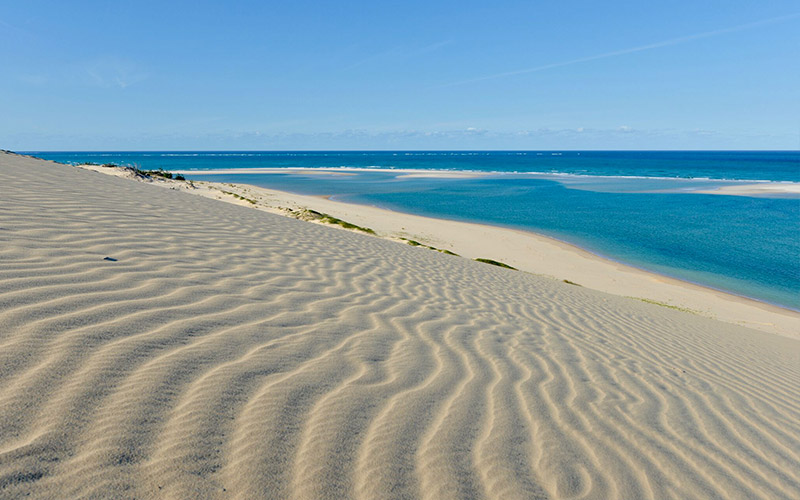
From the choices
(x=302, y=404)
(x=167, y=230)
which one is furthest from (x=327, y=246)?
(x=302, y=404)

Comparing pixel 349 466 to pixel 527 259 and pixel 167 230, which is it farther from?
pixel 527 259

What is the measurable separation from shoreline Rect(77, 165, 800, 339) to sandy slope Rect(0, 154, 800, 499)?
540 centimetres

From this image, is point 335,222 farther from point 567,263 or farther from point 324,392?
point 324,392

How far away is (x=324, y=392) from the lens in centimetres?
282

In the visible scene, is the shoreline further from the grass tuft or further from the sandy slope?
the sandy slope

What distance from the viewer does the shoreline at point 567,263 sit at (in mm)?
10430

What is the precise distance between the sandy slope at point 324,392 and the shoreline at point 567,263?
17.7 ft

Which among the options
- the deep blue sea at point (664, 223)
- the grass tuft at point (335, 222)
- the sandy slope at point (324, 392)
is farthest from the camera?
the grass tuft at point (335, 222)

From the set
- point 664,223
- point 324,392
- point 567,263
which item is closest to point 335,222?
point 567,263

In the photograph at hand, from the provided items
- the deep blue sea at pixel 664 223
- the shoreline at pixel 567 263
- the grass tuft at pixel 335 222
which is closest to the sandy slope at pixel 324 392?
the shoreline at pixel 567 263

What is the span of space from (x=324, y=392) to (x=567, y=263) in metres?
13.3

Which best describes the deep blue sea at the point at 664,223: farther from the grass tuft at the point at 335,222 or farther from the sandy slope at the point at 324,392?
the sandy slope at the point at 324,392

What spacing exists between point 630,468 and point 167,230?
6249 millimetres

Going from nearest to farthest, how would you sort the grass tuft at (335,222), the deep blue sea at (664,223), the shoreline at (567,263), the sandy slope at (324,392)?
the sandy slope at (324,392) < the shoreline at (567,263) < the deep blue sea at (664,223) < the grass tuft at (335,222)
